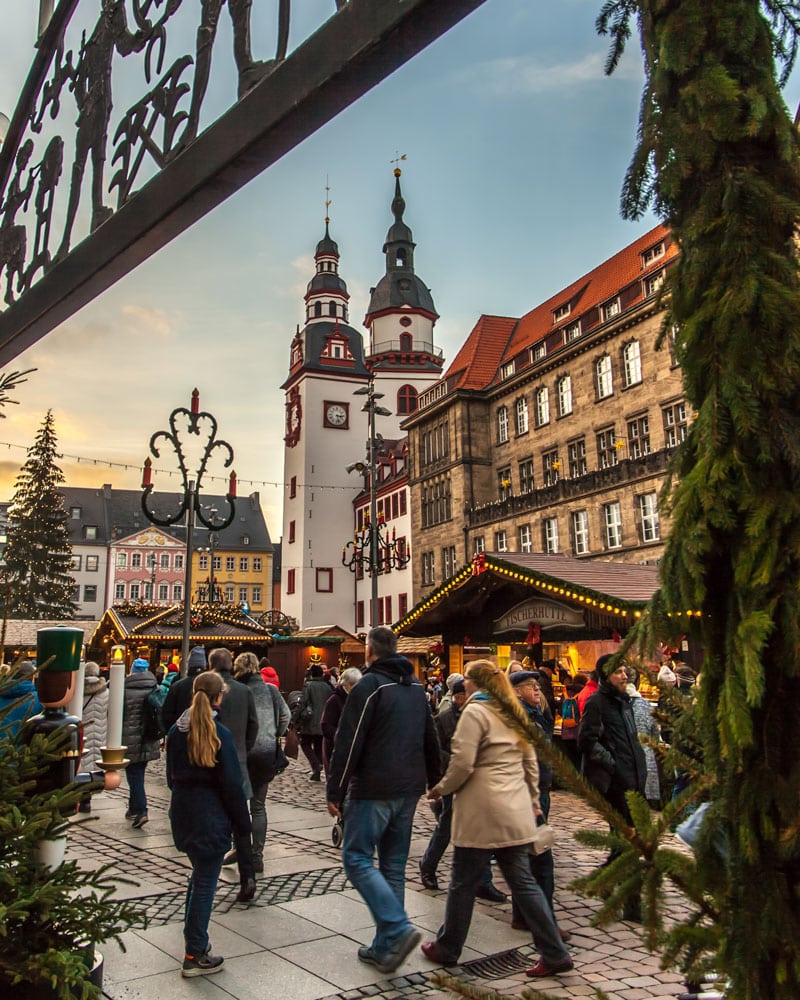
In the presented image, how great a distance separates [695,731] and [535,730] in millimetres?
402

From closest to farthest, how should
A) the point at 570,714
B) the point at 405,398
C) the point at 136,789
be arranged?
the point at 136,789 < the point at 570,714 < the point at 405,398

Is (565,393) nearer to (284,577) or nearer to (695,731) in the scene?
(284,577)

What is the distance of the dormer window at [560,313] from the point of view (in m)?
40.4

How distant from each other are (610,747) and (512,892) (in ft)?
5.80

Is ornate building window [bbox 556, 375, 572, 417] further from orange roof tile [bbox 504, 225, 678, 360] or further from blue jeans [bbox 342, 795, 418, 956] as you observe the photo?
blue jeans [bbox 342, 795, 418, 956]

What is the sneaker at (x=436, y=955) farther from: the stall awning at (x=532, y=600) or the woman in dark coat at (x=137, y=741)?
the stall awning at (x=532, y=600)

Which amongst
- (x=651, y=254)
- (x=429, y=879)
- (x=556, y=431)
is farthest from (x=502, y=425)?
(x=429, y=879)

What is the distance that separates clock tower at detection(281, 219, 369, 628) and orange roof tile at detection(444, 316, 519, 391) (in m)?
15.3

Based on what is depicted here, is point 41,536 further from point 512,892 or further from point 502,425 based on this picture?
point 512,892

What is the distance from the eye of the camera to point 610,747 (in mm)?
6754

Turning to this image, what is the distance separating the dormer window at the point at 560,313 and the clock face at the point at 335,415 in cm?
2358

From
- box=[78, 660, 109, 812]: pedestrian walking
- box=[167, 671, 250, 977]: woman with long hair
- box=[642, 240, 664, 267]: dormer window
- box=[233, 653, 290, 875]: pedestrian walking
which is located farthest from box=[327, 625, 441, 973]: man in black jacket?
box=[642, 240, 664, 267]: dormer window

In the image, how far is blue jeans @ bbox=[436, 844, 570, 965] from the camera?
525 cm

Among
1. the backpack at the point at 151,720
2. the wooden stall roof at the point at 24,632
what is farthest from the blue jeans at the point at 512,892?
the wooden stall roof at the point at 24,632
